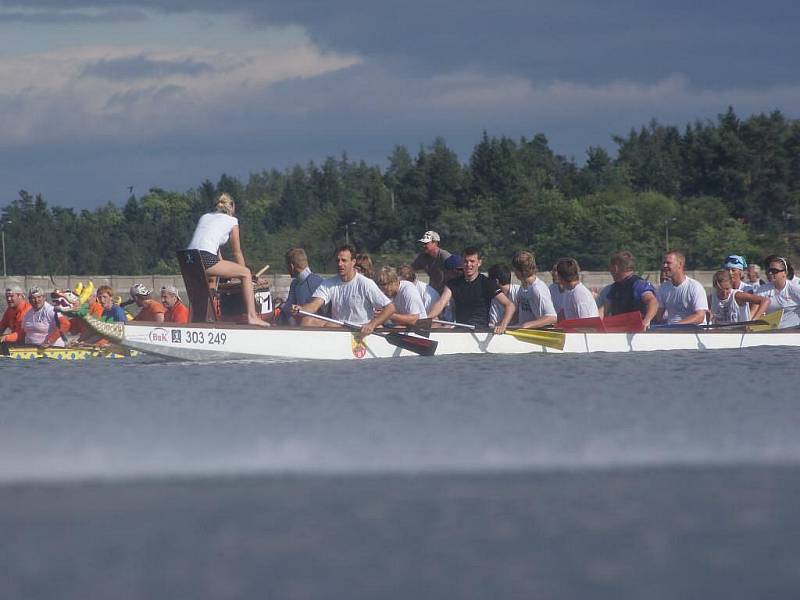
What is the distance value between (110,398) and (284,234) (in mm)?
110970

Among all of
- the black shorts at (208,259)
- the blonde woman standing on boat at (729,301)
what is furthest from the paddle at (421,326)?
the blonde woman standing on boat at (729,301)

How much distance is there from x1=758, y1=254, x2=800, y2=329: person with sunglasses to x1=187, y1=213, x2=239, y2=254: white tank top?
6679mm

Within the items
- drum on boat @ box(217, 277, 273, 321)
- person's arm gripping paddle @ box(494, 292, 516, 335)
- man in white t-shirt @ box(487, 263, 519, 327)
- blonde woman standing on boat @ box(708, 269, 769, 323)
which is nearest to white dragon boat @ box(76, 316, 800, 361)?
person's arm gripping paddle @ box(494, 292, 516, 335)

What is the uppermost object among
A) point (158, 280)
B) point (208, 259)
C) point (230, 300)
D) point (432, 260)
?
point (208, 259)

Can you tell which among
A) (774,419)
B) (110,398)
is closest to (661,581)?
(774,419)

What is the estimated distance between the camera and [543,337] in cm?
1585

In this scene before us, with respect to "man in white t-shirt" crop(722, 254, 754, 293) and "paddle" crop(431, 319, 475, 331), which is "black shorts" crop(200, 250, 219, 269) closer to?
"paddle" crop(431, 319, 475, 331)

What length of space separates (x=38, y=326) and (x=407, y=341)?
5.96 m

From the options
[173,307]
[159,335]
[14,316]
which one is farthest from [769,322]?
[14,316]

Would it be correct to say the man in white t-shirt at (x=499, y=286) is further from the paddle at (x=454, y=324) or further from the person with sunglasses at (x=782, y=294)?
the person with sunglasses at (x=782, y=294)

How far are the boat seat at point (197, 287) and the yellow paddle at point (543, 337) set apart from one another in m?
3.39

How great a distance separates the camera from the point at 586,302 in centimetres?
1598

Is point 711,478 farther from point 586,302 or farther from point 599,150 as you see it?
point 599,150

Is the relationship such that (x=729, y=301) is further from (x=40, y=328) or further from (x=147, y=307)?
(x=40, y=328)
